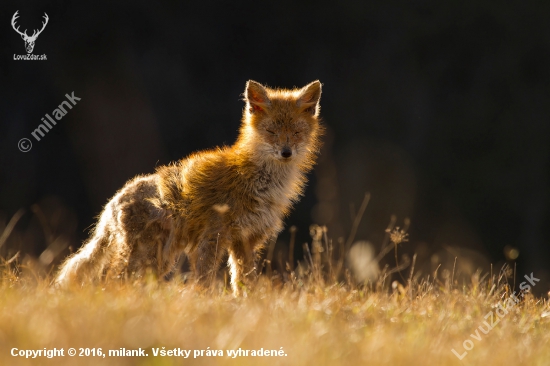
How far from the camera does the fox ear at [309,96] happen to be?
7254mm

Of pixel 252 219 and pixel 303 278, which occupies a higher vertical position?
pixel 252 219

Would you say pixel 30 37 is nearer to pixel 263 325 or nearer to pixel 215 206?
pixel 215 206

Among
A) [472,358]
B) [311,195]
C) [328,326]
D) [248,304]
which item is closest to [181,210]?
[248,304]

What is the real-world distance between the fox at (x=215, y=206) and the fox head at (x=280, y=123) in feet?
0.04

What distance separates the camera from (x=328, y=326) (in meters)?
4.43

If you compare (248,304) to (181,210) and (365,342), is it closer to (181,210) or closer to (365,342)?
(365,342)

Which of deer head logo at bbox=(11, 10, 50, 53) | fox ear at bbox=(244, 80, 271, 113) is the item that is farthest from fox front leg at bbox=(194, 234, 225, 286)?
deer head logo at bbox=(11, 10, 50, 53)

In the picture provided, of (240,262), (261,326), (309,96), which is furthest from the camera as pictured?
(309,96)

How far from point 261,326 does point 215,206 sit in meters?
2.16

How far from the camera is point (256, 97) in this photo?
7188 mm

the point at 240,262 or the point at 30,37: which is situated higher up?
the point at 30,37

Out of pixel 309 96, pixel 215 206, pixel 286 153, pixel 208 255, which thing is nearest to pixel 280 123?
pixel 286 153

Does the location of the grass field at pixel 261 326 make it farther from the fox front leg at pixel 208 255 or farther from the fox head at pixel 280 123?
the fox head at pixel 280 123

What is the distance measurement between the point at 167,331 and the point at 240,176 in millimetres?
3106
